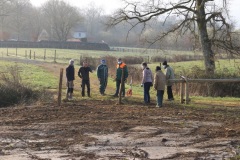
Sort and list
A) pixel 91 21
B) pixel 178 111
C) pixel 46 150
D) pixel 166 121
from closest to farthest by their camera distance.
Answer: pixel 46 150 → pixel 166 121 → pixel 178 111 → pixel 91 21

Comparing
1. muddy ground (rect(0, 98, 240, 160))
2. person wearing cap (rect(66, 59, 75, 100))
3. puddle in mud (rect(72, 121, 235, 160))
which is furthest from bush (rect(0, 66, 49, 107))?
puddle in mud (rect(72, 121, 235, 160))

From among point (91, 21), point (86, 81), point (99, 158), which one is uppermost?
point (91, 21)

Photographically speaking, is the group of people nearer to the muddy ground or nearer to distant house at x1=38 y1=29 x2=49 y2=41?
the muddy ground

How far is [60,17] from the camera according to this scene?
98.2 m

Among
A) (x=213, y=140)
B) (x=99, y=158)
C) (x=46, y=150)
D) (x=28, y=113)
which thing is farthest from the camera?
(x=28, y=113)

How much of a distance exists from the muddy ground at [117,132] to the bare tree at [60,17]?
3253 inches

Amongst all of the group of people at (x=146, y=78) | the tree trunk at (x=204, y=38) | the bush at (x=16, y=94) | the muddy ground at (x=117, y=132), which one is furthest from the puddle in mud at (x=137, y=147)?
the tree trunk at (x=204, y=38)

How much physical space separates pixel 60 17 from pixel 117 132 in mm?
90103

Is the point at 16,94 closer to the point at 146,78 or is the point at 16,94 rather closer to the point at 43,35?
the point at 146,78

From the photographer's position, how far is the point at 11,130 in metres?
10.9

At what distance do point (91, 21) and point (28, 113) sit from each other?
14850 centimetres

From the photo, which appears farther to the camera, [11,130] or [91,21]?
[91,21]

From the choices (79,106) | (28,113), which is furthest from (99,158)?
(79,106)

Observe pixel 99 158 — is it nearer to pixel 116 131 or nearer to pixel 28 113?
pixel 116 131
